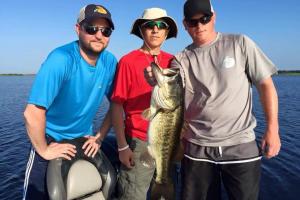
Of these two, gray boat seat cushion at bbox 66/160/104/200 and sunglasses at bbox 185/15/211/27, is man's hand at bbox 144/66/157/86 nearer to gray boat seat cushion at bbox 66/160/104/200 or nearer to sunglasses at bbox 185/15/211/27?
sunglasses at bbox 185/15/211/27

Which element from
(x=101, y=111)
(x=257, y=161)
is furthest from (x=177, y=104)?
(x=101, y=111)

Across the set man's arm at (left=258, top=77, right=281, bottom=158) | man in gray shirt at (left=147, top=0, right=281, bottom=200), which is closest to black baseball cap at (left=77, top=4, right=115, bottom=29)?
man in gray shirt at (left=147, top=0, right=281, bottom=200)

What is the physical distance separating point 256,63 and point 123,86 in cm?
202

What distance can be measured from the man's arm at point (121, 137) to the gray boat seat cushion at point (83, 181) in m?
0.56

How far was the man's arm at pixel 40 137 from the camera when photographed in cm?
412

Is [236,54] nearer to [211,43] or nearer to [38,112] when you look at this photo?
[211,43]

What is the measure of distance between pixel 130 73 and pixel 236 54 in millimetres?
1644

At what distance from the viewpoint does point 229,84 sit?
13.3 feet

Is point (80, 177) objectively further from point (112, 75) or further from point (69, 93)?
point (112, 75)

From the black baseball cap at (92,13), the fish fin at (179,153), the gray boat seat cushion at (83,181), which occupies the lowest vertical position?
the gray boat seat cushion at (83,181)

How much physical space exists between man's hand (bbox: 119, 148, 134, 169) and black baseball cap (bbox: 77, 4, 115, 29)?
2.19m

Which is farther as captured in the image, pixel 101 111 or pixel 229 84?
pixel 101 111

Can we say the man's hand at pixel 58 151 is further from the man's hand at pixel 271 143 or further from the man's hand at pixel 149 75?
the man's hand at pixel 271 143

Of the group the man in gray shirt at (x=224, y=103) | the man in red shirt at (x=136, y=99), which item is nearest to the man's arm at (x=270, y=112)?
the man in gray shirt at (x=224, y=103)
